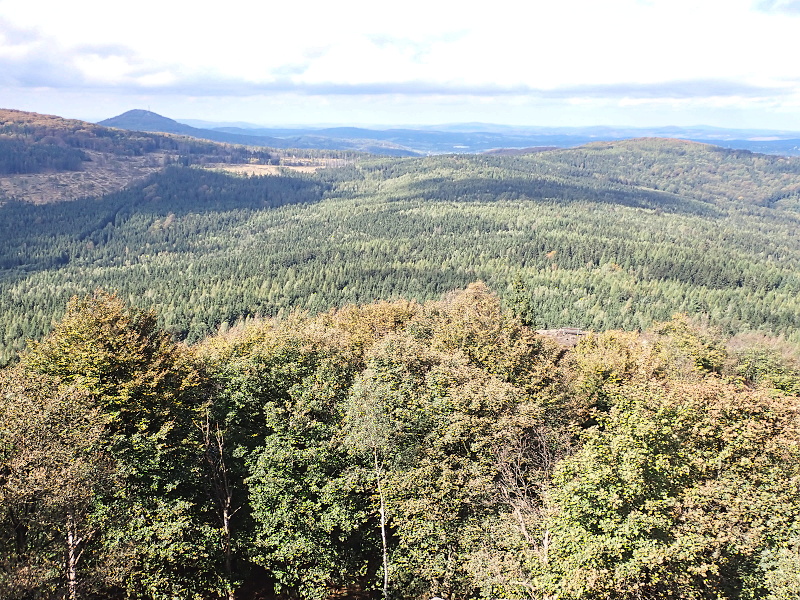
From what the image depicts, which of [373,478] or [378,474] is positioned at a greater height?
[378,474]

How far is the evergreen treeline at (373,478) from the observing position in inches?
874

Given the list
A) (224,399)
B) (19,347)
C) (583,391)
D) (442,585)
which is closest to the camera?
(442,585)

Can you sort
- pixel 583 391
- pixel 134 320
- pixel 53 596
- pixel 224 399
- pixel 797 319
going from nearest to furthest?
pixel 53 596
pixel 224 399
pixel 134 320
pixel 583 391
pixel 797 319

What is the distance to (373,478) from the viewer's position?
31.0m

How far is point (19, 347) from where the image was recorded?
A: 121 meters

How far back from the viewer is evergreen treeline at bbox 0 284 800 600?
22.2 m

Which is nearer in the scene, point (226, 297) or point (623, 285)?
point (226, 297)

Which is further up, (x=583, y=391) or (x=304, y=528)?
(x=583, y=391)

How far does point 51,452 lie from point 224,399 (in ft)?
49.0

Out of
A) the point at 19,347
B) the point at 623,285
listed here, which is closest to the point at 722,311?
the point at 623,285

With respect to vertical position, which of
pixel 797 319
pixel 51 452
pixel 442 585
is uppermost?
pixel 51 452

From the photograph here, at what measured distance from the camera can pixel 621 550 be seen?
21.7m

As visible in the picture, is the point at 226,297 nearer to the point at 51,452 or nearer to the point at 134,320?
the point at 134,320

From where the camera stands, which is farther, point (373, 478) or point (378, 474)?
point (373, 478)
